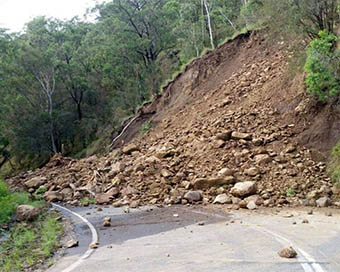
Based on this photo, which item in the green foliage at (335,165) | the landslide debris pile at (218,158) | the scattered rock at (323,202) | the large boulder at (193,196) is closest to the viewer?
the scattered rock at (323,202)

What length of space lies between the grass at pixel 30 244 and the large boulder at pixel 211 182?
5119 mm

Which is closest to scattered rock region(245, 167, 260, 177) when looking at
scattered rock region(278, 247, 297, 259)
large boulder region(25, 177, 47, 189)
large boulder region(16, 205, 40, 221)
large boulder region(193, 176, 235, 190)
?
large boulder region(193, 176, 235, 190)

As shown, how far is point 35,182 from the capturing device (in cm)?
2084

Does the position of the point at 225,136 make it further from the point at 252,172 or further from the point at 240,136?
the point at 252,172

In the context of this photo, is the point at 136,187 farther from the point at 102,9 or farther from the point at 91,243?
the point at 102,9

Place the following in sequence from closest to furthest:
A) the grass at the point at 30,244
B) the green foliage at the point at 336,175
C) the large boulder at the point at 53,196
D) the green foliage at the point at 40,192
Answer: the grass at the point at 30,244 < the green foliage at the point at 336,175 < the large boulder at the point at 53,196 < the green foliage at the point at 40,192

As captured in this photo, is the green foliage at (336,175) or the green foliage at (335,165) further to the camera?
the green foliage at (335,165)

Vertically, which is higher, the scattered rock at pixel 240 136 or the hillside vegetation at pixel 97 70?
Result: the hillside vegetation at pixel 97 70

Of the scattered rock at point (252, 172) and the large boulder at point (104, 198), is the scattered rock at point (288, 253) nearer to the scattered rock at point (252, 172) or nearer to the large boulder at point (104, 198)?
the scattered rock at point (252, 172)

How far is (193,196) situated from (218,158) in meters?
2.30

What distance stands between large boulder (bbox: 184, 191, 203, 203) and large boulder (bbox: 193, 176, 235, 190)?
1.68 ft

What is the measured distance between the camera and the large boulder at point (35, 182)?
2064cm

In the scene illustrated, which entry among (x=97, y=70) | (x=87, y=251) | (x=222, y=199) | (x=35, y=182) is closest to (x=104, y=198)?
(x=222, y=199)

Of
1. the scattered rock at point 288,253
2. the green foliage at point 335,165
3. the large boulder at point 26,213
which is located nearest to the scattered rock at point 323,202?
the green foliage at point 335,165
